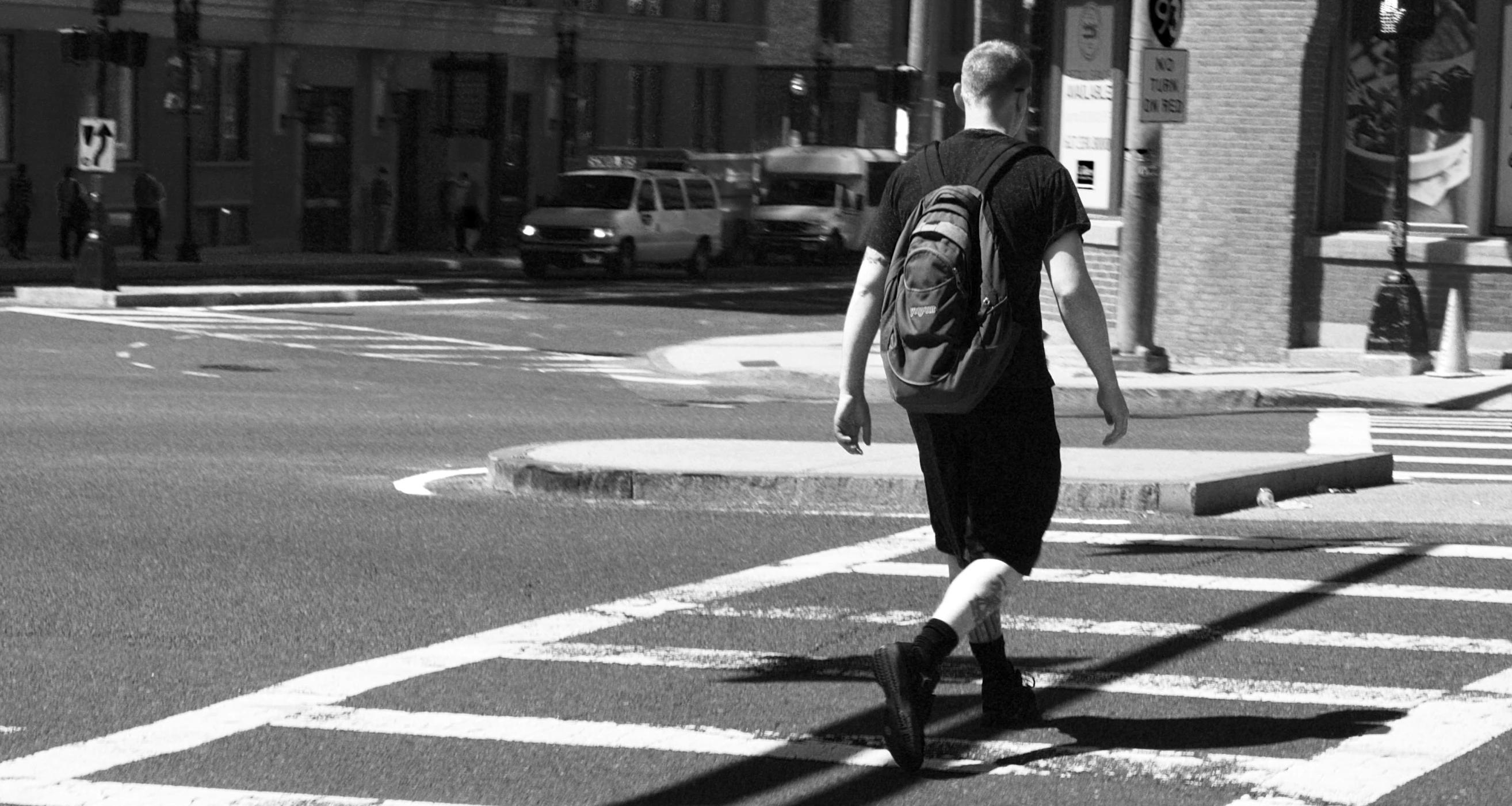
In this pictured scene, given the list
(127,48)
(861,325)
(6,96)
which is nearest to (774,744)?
(861,325)

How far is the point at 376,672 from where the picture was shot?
23.3ft

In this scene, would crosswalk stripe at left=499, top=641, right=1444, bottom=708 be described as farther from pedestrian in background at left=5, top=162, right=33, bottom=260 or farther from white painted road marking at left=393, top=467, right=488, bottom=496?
pedestrian in background at left=5, top=162, right=33, bottom=260

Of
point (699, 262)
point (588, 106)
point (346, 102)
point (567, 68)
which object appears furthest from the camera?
point (588, 106)

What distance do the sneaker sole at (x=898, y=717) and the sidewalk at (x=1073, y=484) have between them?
4.94 metres

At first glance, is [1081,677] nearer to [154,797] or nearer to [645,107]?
[154,797]

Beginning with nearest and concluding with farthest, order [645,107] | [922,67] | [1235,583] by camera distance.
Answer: [1235,583]
[922,67]
[645,107]

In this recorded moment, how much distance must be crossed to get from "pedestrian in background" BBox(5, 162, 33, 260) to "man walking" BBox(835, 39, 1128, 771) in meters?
35.2

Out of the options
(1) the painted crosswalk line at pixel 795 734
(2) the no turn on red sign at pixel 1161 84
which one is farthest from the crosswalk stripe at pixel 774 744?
(2) the no turn on red sign at pixel 1161 84

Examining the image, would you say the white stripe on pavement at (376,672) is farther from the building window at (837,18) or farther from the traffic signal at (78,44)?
the building window at (837,18)

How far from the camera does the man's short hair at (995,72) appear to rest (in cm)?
609

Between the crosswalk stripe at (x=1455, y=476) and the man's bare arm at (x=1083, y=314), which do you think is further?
the crosswalk stripe at (x=1455, y=476)

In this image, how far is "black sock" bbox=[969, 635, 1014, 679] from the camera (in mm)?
6254

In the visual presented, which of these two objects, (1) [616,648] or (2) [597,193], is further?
(2) [597,193]

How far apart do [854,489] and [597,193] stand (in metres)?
30.4
